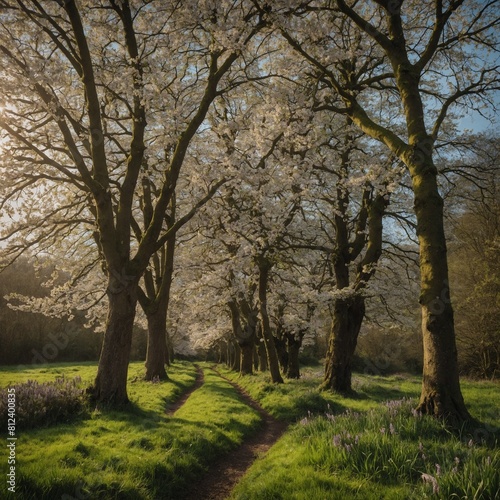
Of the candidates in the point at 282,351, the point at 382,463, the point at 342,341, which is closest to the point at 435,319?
the point at 382,463

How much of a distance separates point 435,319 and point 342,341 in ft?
28.1

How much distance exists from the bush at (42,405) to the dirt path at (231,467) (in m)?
3.90

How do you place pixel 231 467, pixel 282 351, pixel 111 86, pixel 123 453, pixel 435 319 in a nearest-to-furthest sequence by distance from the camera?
pixel 123 453 → pixel 435 319 → pixel 231 467 → pixel 111 86 → pixel 282 351

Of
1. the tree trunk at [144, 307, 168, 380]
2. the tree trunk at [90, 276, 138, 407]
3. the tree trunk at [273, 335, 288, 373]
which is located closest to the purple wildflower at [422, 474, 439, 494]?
the tree trunk at [90, 276, 138, 407]

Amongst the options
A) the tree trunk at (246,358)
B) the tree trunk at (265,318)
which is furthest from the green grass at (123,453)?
the tree trunk at (246,358)

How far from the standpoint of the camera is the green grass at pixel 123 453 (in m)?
4.60

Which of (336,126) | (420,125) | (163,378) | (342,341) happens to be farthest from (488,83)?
(163,378)

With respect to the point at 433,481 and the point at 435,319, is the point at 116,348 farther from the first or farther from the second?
the point at 433,481

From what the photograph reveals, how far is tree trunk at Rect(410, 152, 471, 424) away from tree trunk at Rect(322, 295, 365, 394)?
7.82 m

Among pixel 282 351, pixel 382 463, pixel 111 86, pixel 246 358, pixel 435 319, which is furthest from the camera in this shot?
pixel 282 351

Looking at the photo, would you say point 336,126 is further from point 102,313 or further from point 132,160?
point 102,313

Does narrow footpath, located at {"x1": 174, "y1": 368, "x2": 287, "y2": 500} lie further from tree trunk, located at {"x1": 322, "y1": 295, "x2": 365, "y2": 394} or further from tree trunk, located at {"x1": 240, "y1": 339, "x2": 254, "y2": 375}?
tree trunk, located at {"x1": 240, "y1": 339, "x2": 254, "y2": 375}

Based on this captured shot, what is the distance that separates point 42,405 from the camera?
7.84m

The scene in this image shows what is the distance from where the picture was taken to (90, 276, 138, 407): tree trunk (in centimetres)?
946
